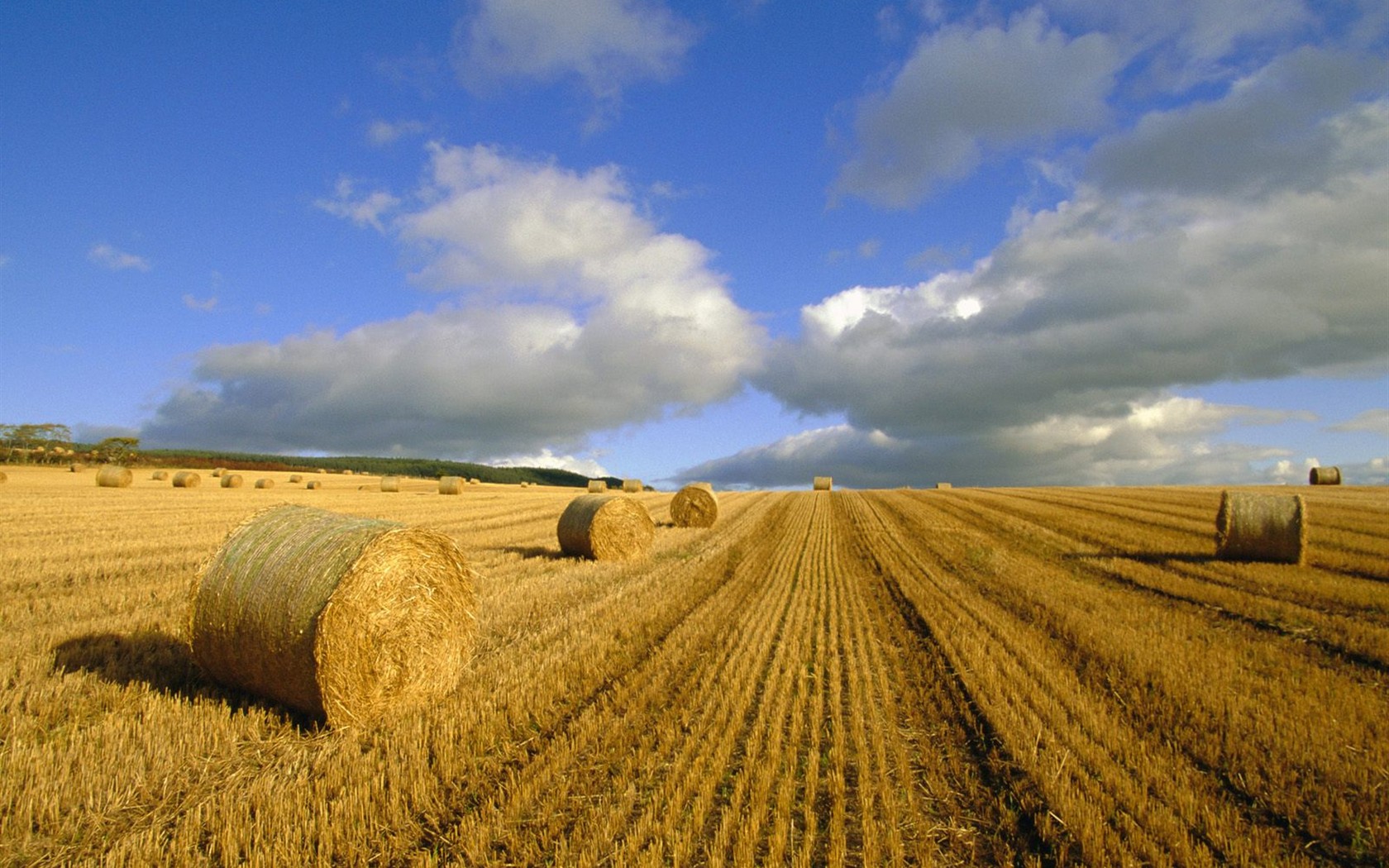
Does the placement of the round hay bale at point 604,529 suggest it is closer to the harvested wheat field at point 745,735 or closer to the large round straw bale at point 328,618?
the harvested wheat field at point 745,735

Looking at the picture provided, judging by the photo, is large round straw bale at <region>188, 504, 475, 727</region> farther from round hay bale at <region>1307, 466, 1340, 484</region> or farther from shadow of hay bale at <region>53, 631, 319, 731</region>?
round hay bale at <region>1307, 466, 1340, 484</region>

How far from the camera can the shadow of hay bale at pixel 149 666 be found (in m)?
5.51

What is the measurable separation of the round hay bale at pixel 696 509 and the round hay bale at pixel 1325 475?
3251 cm

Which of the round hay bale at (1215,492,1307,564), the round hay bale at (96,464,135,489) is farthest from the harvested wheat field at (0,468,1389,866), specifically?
the round hay bale at (96,464,135,489)

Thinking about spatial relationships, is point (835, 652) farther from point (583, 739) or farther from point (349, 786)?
point (349, 786)

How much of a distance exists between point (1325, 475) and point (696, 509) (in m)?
33.3

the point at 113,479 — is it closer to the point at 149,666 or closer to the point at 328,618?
the point at 149,666

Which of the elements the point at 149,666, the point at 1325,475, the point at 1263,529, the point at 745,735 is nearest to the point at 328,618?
the point at 149,666

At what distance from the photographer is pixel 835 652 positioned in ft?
24.3

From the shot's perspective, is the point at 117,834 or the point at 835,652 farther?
the point at 835,652

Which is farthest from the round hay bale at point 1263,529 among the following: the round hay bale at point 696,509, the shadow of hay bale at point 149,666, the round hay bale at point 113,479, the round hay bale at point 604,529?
the round hay bale at point 113,479

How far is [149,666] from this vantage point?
602cm

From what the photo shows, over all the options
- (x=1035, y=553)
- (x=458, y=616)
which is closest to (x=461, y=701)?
(x=458, y=616)

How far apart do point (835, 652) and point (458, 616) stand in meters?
3.88
